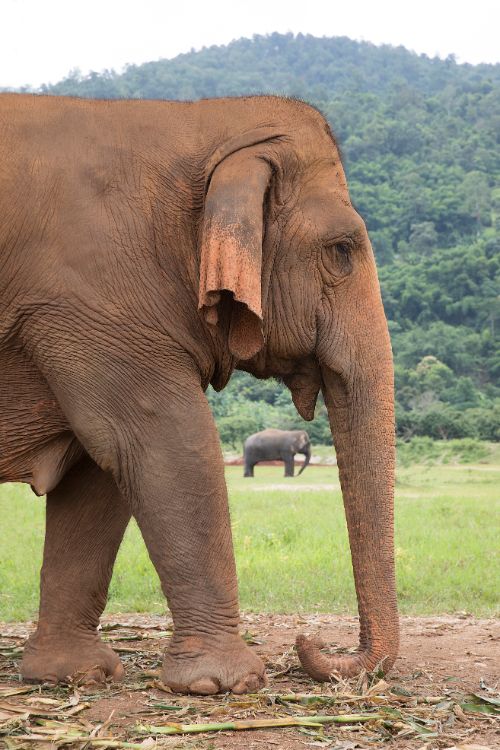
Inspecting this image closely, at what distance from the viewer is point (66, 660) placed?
5082mm

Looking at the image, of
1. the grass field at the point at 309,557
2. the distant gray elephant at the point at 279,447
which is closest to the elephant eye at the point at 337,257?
the grass field at the point at 309,557

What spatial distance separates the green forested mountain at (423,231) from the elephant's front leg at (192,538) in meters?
2.33

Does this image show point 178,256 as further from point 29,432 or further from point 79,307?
point 29,432

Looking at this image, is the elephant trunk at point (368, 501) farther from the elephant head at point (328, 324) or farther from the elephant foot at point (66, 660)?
the elephant foot at point (66, 660)

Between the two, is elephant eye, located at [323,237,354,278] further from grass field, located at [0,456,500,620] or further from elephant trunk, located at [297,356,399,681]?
grass field, located at [0,456,500,620]

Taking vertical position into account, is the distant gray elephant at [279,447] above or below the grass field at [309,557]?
above

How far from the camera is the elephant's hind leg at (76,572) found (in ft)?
16.7

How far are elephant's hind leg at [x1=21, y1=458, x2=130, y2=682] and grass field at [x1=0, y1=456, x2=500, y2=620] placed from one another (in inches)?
102

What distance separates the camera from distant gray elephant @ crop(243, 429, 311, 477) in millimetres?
28203

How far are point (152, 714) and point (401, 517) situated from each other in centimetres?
1053

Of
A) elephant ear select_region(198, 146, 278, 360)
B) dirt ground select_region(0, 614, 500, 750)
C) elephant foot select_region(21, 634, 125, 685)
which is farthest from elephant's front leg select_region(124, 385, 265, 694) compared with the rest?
elephant foot select_region(21, 634, 125, 685)

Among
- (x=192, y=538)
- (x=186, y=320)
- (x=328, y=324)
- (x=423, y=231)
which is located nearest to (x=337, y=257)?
(x=328, y=324)

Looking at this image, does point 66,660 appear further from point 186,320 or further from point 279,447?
point 279,447

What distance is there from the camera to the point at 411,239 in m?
61.4
